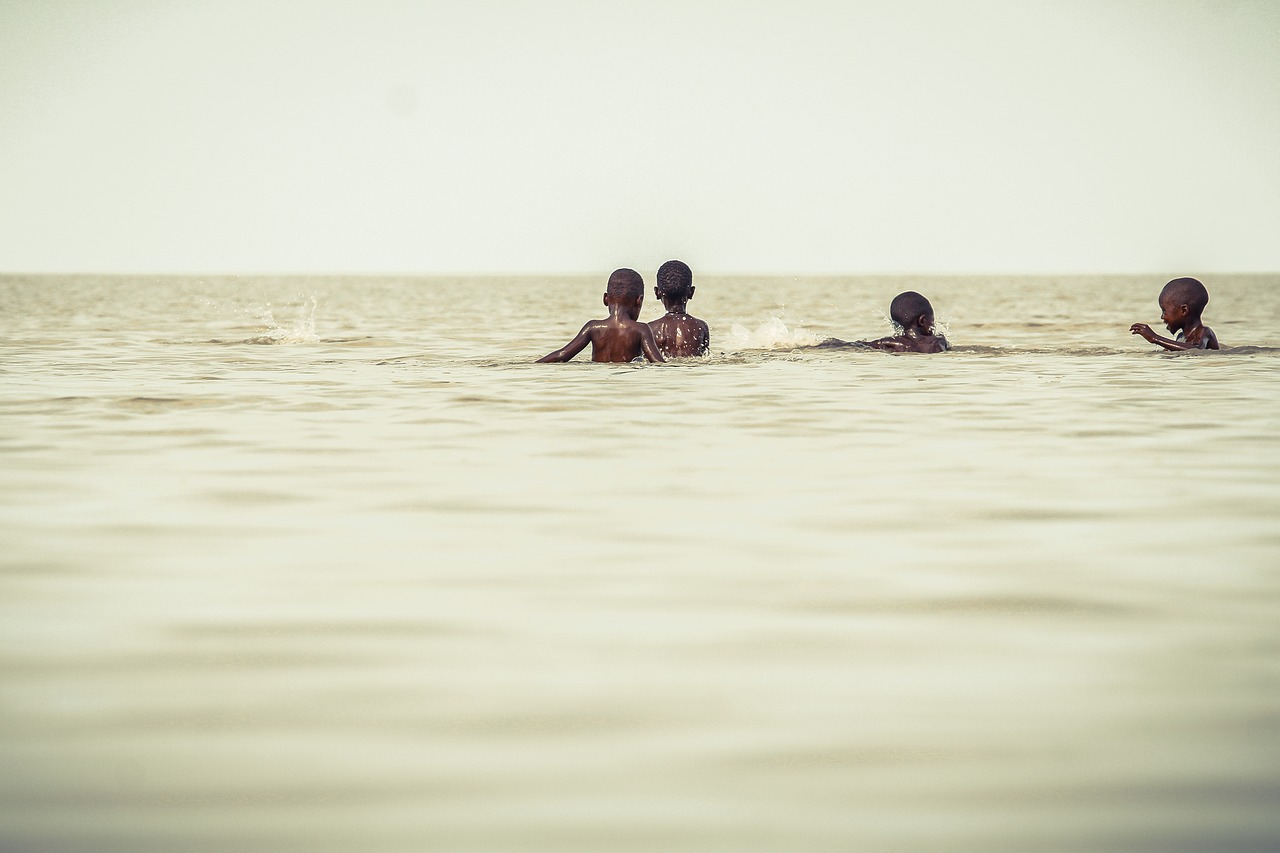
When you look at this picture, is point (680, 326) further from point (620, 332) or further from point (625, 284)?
point (625, 284)

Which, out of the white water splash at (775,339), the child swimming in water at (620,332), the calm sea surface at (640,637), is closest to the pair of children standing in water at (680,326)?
the child swimming in water at (620,332)

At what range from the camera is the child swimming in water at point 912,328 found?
14.6m

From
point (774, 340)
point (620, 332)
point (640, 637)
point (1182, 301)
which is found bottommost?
point (640, 637)

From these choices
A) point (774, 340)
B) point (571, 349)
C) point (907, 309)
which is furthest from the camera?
point (774, 340)

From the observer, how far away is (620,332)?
12891 millimetres

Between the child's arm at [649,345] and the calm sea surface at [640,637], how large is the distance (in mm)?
4861

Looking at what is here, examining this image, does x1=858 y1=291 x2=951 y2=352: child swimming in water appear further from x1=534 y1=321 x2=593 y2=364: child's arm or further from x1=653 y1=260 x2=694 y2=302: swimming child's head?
x1=534 y1=321 x2=593 y2=364: child's arm

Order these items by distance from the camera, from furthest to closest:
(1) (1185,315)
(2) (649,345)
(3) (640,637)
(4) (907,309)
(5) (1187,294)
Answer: (4) (907,309), (1) (1185,315), (5) (1187,294), (2) (649,345), (3) (640,637)

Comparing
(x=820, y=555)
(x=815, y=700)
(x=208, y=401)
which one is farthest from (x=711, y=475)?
(x=208, y=401)

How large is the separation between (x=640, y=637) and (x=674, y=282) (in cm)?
996

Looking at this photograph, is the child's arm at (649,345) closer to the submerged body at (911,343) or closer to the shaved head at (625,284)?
the shaved head at (625,284)

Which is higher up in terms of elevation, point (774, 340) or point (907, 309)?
point (907, 309)

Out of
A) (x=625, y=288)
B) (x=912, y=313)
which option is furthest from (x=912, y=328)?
(x=625, y=288)

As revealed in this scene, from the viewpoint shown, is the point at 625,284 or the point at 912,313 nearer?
the point at 625,284
